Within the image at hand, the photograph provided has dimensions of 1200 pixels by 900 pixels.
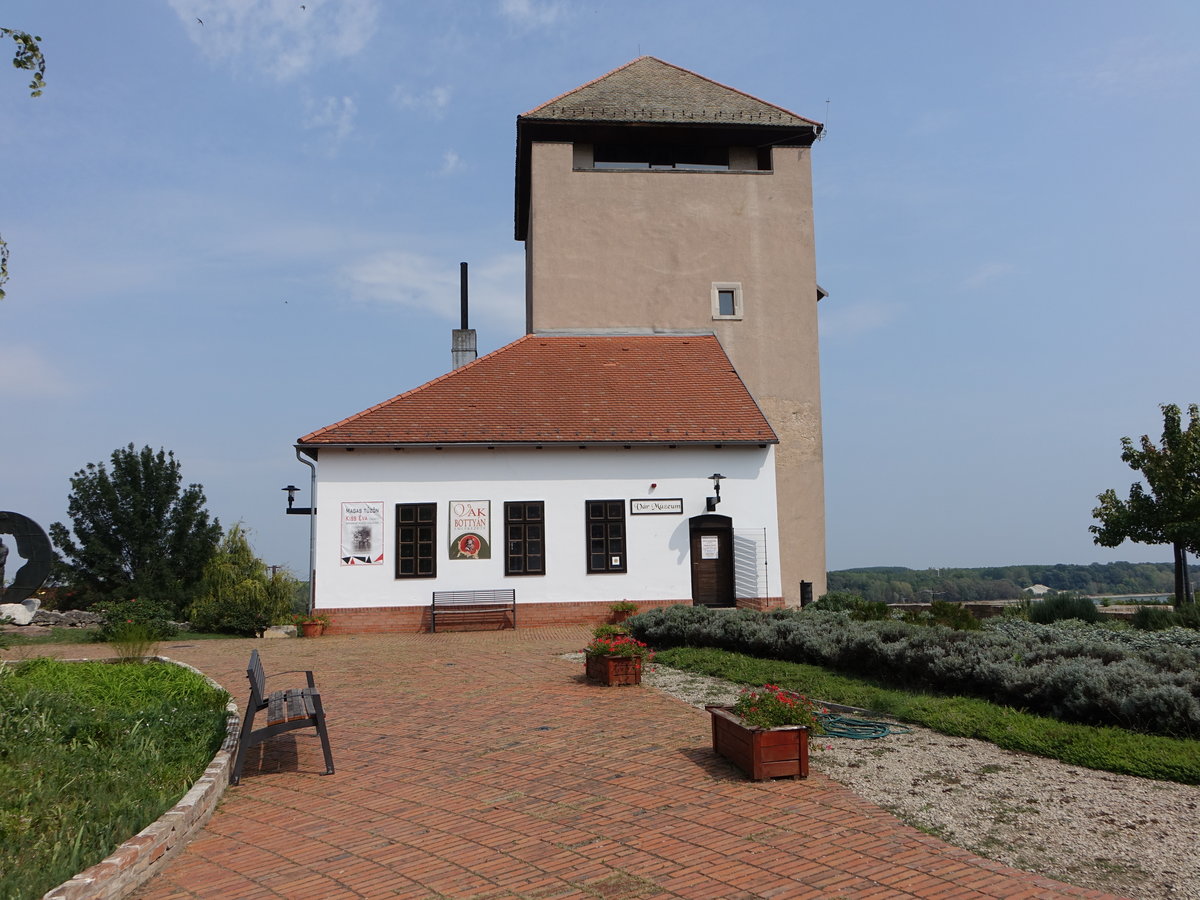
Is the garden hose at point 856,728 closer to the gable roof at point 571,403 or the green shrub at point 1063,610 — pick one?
the green shrub at point 1063,610

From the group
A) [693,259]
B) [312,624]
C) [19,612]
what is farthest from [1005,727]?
[19,612]

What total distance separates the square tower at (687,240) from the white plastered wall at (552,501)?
584cm

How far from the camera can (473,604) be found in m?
21.1

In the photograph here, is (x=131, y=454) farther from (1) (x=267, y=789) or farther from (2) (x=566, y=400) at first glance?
(1) (x=267, y=789)

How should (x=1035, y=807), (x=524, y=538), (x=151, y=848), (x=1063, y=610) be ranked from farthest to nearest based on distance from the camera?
(x=524, y=538) < (x=1063, y=610) < (x=1035, y=807) < (x=151, y=848)

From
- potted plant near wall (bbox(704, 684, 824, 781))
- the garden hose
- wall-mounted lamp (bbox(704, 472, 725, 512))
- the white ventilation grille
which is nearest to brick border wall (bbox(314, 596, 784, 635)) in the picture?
the white ventilation grille

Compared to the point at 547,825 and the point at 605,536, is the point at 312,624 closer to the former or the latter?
the point at 605,536

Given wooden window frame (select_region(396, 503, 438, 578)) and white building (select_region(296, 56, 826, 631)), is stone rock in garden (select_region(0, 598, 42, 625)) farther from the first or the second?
wooden window frame (select_region(396, 503, 438, 578))

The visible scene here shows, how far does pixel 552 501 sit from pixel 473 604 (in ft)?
9.74

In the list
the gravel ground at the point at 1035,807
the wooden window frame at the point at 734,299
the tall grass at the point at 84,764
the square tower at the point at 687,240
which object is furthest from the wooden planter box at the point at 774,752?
the wooden window frame at the point at 734,299

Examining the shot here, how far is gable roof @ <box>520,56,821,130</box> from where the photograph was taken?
1107 inches

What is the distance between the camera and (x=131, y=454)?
26609 millimetres

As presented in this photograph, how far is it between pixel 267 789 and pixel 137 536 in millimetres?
20970

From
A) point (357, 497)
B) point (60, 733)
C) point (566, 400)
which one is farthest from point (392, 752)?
point (566, 400)
